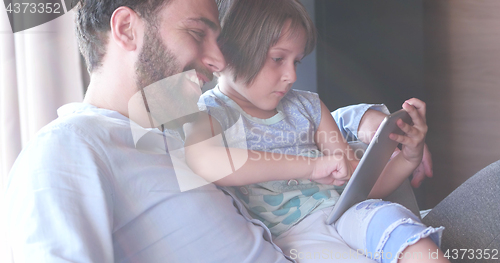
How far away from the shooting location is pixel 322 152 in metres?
1.04

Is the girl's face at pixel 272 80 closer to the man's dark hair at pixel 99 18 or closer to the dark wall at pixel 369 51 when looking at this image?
the man's dark hair at pixel 99 18

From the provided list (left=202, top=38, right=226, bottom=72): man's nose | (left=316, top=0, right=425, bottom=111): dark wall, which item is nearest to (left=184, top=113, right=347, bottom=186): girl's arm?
(left=202, top=38, right=226, bottom=72): man's nose

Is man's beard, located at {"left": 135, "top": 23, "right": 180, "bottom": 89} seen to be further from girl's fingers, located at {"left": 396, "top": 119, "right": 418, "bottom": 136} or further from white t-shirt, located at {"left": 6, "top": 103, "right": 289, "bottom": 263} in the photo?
girl's fingers, located at {"left": 396, "top": 119, "right": 418, "bottom": 136}

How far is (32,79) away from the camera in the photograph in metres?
0.85

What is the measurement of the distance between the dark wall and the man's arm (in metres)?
1.49

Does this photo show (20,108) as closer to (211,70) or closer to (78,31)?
(78,31)

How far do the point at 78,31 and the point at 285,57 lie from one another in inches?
19.5

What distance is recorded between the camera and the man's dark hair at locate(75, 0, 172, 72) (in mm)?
722

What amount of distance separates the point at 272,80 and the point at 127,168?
1.70 ft

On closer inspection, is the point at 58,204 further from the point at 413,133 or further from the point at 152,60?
the point at 413,133

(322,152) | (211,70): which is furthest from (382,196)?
(211,70)

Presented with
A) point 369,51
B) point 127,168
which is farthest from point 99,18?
point 369,51

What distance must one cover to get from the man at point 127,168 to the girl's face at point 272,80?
0.18 meters

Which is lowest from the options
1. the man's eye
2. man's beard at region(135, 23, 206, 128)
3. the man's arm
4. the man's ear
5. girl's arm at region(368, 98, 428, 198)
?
girl's arm at region(368, 98, 428, 198)
